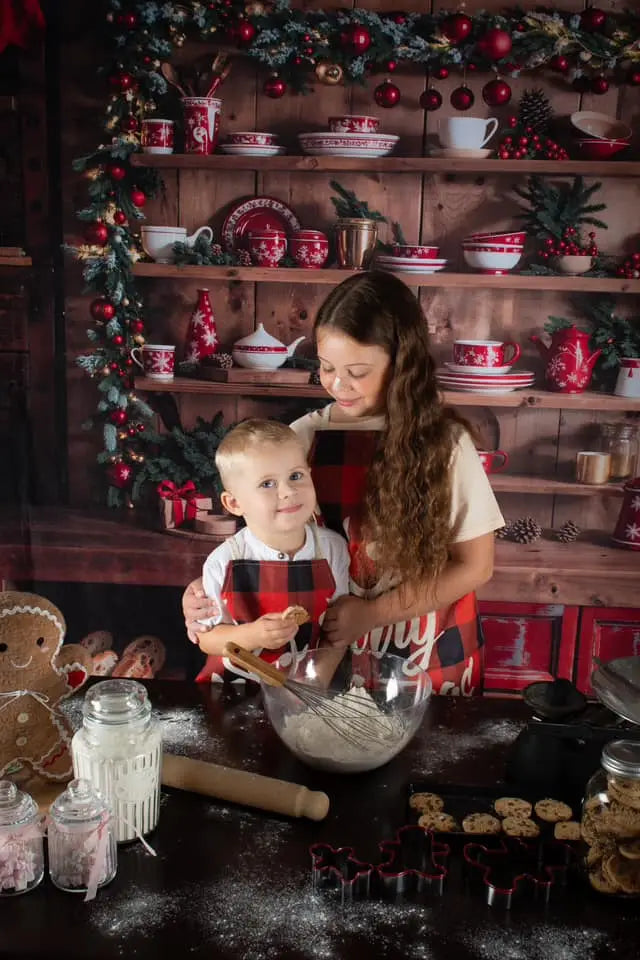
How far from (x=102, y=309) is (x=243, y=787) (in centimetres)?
227

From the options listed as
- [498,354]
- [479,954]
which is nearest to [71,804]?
[479,954]

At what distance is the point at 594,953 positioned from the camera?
0.96 m

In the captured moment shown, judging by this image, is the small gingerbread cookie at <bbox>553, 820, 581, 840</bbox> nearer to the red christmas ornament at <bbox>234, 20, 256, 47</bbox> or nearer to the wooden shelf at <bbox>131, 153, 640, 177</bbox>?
the wooden shelf at <bbox>131, 153, 640, 177</bbox>

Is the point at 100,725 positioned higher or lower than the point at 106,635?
higher

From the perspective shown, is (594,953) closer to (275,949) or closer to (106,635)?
(275,949)

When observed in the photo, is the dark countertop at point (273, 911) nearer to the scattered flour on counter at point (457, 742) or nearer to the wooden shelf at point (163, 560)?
the scattered flour on counter at point (457, 742)

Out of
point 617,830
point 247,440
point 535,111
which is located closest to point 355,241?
point 535,111

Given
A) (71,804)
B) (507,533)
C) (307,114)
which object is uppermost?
(307,114)

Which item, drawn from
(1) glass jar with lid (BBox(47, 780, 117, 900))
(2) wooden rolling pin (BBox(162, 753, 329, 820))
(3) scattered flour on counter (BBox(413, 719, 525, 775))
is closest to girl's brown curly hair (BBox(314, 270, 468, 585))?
(3) scattered flour on counter (BBox(413, 719, 525, 775))

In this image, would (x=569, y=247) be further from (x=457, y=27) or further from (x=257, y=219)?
(x=257, y=219)

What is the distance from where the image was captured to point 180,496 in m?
3.24

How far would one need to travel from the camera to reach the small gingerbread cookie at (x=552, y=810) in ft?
3.81

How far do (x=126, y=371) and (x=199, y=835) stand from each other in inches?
89.8

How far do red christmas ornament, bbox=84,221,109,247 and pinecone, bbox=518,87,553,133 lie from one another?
1.39m
